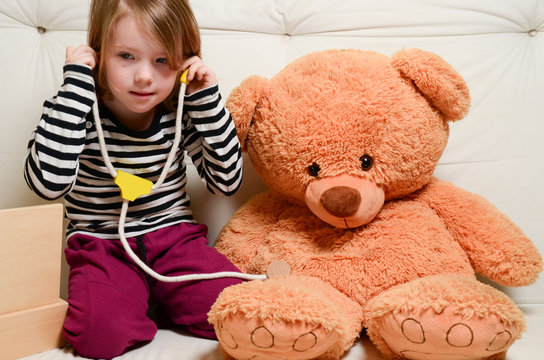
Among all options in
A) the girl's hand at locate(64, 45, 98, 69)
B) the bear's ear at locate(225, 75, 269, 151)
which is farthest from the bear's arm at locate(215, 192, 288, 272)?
the girl's hand at locate(64, 45, 98, 69)

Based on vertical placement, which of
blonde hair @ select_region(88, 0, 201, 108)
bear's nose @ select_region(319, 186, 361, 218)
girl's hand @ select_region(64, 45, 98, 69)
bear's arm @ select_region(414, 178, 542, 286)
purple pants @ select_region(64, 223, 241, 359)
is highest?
blonde hair @ select_region(88, 0, 201, 108)

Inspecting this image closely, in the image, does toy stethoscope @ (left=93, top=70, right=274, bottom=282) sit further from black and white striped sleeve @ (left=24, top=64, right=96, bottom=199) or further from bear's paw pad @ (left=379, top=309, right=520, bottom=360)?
bear's paw pad @ (left=379, top=309, right=520, bottom=360)

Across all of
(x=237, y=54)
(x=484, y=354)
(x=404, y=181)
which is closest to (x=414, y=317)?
(x=484, y=354)

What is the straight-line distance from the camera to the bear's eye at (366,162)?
0.79 m

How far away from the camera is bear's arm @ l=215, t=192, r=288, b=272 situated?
35.1 inches

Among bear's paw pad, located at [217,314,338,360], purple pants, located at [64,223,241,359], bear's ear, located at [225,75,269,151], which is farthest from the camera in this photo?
bear's ear, located at [225,75,269,151]

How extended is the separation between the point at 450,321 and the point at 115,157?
1.88 ft

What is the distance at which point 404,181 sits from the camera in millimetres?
810

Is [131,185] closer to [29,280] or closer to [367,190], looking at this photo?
[29,280]

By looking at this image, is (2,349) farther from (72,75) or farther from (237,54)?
(237,54)

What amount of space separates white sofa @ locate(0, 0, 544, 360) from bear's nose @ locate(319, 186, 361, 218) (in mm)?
271

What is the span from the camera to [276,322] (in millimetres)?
602

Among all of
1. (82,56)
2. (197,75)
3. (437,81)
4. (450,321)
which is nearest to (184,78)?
(197,75)

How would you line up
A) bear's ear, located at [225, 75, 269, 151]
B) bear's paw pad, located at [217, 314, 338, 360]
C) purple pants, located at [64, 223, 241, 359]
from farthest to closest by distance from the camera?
bear's ear, located at [225, 75, 269, 151], purple pants, located at [64, 223, 241, 359], bear's paw pad, located at [217, 314, 338, 360]
